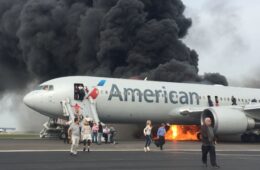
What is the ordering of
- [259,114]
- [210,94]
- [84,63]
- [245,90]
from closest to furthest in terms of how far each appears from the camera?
[259,114] < [210,94] < [245,90] < [84,63]

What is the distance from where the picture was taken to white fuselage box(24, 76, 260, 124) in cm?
3366

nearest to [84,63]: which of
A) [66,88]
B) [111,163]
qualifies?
[66,88]

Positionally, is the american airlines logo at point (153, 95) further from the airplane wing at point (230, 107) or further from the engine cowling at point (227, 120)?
the engine cowling at point (227, 120)

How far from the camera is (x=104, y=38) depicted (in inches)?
2136

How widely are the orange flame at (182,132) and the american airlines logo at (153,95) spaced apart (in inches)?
134

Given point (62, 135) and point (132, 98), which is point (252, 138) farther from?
point (62, 135)

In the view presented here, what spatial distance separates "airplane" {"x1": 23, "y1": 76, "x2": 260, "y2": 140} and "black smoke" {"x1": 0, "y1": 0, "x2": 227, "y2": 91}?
39.8ft

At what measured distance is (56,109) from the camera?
33.5 m

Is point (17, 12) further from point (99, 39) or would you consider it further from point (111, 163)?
point (111, 163)

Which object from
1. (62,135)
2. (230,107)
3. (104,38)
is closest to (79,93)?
(62,135)

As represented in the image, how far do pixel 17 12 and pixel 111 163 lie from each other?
49459mm

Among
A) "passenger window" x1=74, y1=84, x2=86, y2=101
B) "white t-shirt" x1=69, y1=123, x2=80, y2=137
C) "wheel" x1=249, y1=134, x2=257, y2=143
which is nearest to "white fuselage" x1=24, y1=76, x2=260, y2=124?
"passenger window" x1=74, y1=84, x2=86, y2=101

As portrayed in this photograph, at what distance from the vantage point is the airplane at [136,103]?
33.5 m

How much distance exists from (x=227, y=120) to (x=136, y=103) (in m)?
5.81
